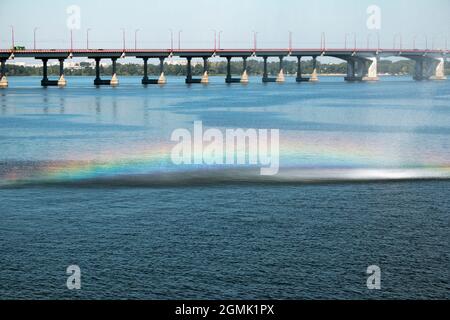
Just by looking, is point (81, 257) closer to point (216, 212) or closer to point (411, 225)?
point (216, 212)

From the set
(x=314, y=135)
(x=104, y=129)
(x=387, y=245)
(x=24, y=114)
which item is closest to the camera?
(x=387, y=245)

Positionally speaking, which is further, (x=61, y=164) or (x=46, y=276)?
(x=61, y=164)

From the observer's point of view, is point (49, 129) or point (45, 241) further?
point (49, 129)

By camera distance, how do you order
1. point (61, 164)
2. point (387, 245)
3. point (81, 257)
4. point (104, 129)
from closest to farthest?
point (81, 257) < point (387, 245) < point (61, 164) < point (104, 129)

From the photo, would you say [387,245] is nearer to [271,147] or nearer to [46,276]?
[46,276]

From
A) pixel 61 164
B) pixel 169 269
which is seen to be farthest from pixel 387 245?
pixel 61 164

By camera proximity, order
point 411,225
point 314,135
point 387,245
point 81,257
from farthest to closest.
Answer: point 314,135
point 411,225
point 387,245
point 81,257

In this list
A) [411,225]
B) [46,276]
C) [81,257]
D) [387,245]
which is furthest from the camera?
[411,225]

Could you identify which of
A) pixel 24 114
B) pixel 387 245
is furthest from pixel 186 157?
pixel 24 114
